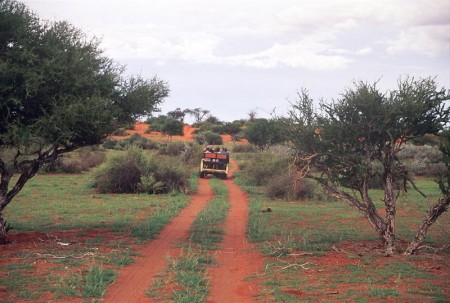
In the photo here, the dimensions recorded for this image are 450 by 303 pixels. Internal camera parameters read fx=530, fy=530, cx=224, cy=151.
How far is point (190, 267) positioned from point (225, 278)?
842 mm

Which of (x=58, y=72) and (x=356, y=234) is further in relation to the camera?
(x=356, y=234)

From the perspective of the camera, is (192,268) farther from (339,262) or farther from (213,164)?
(213,164)

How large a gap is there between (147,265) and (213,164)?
1019 inches

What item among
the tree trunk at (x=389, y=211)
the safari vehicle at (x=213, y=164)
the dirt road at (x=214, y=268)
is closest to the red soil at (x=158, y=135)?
the safari vehicle at (x=213, y=164)

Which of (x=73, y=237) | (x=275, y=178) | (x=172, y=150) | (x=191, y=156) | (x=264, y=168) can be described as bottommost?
(x=73, y=237)

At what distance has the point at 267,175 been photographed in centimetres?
3228

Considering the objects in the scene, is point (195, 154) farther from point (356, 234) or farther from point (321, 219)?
point (356, 234)

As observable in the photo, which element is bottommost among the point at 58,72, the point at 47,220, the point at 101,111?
the point at 47,220

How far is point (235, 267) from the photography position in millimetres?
10797

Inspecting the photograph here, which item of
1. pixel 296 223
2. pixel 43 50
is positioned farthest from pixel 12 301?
pixel 296 223

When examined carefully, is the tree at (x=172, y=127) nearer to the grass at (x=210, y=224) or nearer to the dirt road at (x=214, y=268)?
the grass at (x=210, y=224)

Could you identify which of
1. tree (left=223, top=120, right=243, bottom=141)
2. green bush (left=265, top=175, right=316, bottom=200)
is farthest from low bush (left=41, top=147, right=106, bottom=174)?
tree (left=223, top=120, right=243, bottom=141)

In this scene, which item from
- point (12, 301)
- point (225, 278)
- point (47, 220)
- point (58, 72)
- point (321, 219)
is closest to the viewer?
point (12, 301)

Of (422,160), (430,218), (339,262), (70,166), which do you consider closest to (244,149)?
(422,160)
